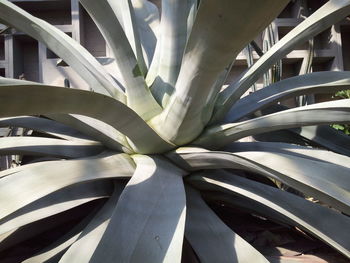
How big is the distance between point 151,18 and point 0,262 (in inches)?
34.5

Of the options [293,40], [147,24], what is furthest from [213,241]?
[147,24]

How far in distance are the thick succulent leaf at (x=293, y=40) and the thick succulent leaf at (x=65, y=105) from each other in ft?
0.85

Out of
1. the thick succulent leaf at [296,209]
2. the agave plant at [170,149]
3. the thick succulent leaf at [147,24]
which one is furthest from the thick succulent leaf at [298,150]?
the thick succulent leaf at [147,24]

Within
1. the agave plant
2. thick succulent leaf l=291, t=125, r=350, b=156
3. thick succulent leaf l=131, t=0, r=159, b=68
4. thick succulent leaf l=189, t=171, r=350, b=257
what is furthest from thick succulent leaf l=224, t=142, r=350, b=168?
thick succulent leaf l=131, t=0, r=159, b=68

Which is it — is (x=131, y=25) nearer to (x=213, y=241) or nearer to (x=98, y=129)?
(x=98, y=129)

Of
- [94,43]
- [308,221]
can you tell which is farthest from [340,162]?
[94,43]

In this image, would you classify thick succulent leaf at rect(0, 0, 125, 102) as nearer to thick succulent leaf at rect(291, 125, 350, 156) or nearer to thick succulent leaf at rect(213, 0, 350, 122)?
thick succulent leaf at rect(213, 0, 350, 122)

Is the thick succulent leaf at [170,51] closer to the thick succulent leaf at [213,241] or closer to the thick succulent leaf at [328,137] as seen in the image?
the thick succulent leaf at [213,241]

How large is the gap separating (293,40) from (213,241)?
0.51m

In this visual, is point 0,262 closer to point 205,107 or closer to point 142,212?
point 142,212

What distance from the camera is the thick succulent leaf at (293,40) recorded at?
0.87m

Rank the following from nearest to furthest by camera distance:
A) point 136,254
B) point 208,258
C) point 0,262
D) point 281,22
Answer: point 136,254
point 208,258
point 0,262
point 281,22

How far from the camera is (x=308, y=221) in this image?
0.74 m

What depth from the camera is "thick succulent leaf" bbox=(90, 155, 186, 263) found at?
1.89 feet
